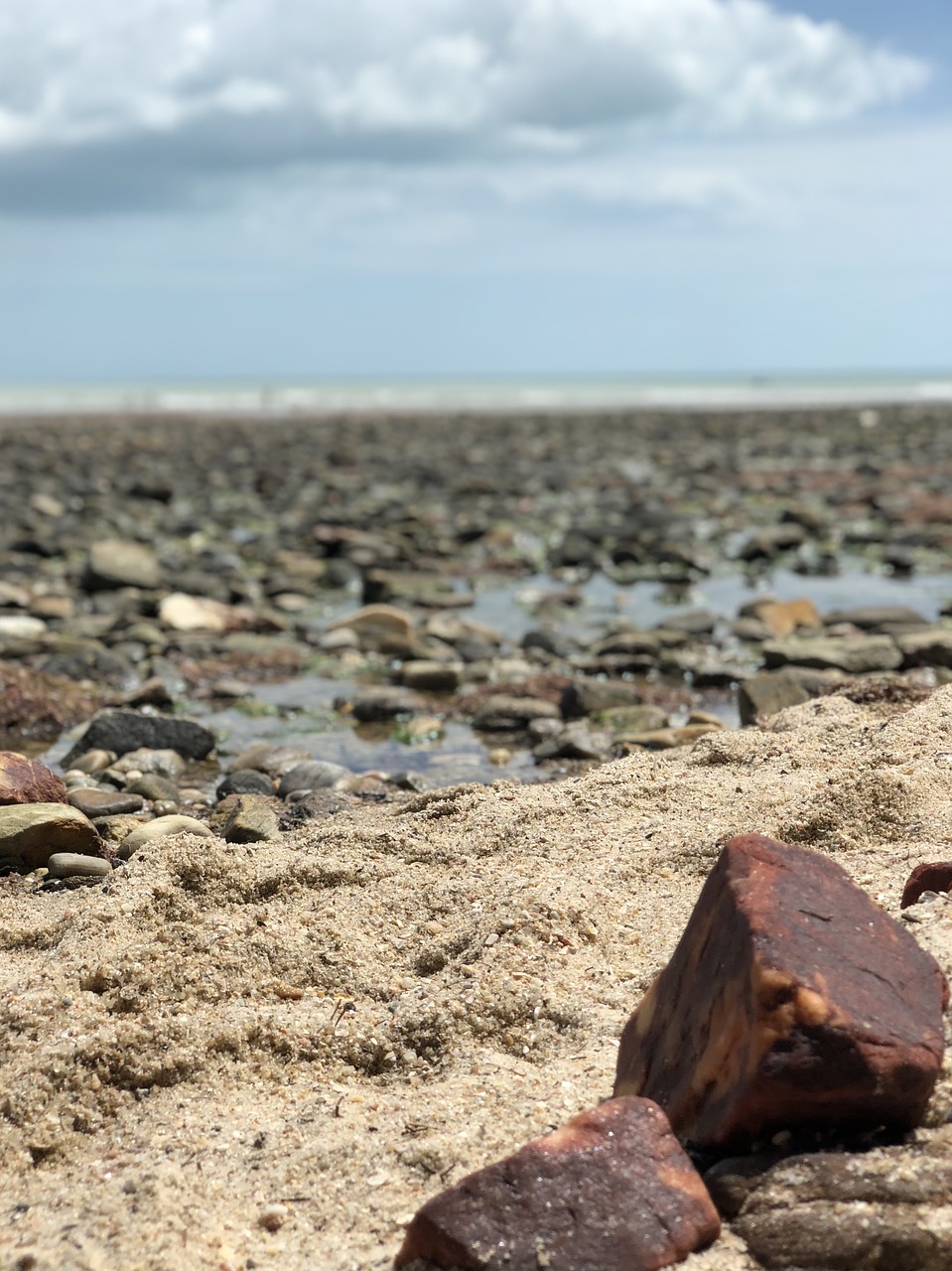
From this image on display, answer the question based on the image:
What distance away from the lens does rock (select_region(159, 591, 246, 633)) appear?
944cm

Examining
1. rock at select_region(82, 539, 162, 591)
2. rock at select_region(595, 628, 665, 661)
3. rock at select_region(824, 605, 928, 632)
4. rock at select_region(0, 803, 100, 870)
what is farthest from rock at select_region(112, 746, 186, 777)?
rock at select_region(824, 605, 928, 632)

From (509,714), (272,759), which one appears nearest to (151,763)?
(272,759)

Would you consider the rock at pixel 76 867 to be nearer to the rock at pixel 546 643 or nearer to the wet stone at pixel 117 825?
the wet stone at pixel 117 825

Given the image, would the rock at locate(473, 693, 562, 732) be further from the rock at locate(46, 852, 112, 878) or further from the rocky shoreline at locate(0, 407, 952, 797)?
the rock at locate(46, 852, 112, 878)

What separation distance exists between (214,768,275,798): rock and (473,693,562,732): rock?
5.37ft

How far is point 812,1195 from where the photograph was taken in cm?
244

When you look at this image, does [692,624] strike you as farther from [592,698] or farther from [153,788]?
[153,788]

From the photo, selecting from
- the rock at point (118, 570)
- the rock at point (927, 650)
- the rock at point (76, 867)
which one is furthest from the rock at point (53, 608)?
the rock at point (927, 650)

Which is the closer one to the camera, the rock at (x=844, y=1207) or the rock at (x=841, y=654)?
the rock at (x=844, y=1207)

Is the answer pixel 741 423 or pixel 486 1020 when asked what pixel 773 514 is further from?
pixel 741 423

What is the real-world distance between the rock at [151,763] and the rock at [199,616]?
3281 mm

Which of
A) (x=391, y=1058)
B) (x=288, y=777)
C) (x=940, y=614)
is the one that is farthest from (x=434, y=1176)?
(x=940, y=614)

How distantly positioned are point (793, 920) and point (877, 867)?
3.25ft

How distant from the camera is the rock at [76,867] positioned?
4359 mm
